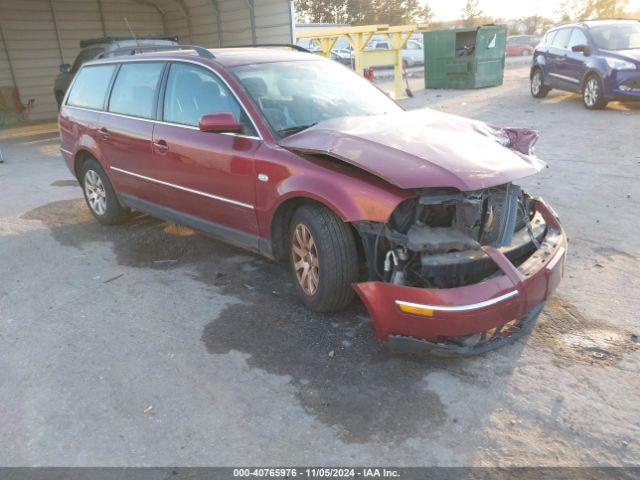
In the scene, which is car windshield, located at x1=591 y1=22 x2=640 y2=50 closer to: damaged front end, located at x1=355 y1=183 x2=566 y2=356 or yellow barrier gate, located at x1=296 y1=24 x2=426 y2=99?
yellow barrier gate, located at x1=296 y1=24 x2=426 y2=99

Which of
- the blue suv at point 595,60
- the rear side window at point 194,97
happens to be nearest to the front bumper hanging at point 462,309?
the rear side window at point 194,97

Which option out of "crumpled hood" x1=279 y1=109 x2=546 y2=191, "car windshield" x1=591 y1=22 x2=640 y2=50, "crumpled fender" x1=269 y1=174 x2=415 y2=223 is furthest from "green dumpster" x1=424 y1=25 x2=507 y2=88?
"crumpled fender" x1=269 y1=174 x2=415 y2=223

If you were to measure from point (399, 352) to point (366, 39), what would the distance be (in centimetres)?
1309

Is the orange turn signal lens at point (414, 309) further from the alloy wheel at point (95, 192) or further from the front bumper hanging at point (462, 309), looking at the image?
the alloy wheel at point (95, 192)

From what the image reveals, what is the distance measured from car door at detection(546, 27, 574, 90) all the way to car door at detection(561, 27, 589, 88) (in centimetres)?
11

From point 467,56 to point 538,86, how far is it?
3.47 metres

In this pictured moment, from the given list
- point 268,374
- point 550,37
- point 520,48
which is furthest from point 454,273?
point 520,48

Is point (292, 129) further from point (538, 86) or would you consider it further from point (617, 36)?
point (538, 86)

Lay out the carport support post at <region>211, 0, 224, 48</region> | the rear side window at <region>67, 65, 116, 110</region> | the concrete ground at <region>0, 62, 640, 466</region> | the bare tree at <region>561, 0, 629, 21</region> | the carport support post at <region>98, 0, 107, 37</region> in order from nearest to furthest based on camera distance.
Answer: the concrete ground at <region>0, 62, 640, 466</region>
the rear side window at <region>67, 65, 116, 110</region>
the carport support post at <region>211, 0, 224, 48</region>
the carport support post at <region>98, 0, 107, 37</region>
the bare tree at <region>561, 0, 629, 21</region>

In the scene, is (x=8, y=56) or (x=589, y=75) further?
(x=8, y=56)

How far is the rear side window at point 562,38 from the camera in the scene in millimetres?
11891

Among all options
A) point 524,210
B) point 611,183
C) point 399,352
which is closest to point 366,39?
point 611,183

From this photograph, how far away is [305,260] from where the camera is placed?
11.8 ft

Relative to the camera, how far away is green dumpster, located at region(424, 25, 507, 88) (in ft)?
51.7
